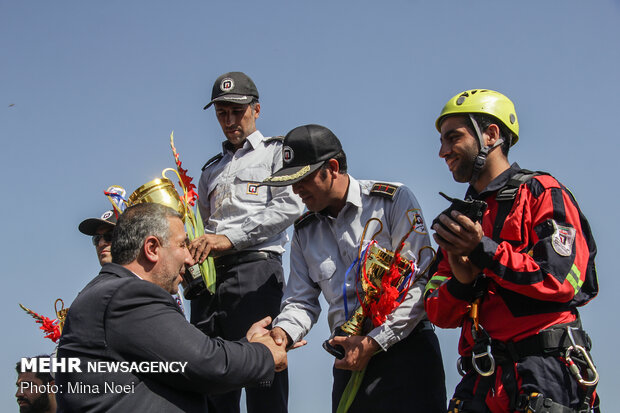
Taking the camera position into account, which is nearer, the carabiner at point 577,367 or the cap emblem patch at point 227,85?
the carabiner at point 577,367

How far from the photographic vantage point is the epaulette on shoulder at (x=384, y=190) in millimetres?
5449

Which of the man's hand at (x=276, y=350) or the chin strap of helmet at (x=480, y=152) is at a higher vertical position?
the chin strap of helmet at (x=480, y=152)

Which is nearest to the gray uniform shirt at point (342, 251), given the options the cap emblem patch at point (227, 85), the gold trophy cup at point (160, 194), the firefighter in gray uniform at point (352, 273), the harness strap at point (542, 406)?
the firefighter in gray uniform at point (352, 273)

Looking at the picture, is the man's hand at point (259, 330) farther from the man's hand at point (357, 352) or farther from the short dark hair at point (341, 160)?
the short dark hair at point (341, 160)

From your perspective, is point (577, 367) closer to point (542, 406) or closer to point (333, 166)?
point (542, 406)

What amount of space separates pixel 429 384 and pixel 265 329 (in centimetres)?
134

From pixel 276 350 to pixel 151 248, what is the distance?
1140mm

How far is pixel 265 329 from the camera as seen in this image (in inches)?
218

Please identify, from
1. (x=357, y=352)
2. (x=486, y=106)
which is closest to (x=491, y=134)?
(x=486, y=106)

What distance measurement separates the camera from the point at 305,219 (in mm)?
5793

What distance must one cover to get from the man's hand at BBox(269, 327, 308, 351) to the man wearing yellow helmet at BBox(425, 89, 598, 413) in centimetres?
121

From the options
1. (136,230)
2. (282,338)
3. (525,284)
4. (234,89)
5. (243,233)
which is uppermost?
(234,89)

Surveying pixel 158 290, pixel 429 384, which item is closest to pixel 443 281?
pixel 429 384

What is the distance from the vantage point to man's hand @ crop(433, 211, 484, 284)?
13.2 ft
